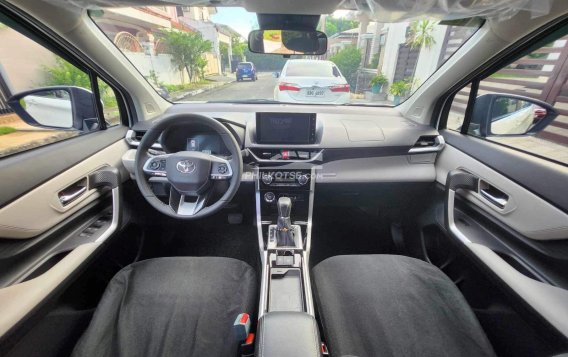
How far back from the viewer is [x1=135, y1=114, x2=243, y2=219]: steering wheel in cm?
135

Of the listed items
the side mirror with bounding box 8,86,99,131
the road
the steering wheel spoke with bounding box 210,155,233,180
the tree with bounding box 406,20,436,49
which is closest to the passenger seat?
the steering wheel spoke with bounding box 210,155,233,180

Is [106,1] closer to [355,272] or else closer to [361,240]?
[355,272]

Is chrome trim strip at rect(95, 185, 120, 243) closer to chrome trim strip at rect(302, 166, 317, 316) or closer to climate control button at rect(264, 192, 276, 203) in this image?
climate control button at rect(264, 192, 276, 203)

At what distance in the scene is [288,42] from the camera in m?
1.55

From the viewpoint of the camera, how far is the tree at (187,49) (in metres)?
5.25

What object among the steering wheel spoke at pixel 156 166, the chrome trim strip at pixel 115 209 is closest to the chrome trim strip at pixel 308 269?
the steering wheel spoke at pixel 156 166

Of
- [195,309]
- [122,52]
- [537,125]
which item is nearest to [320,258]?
[195,309]

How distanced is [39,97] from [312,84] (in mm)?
2212

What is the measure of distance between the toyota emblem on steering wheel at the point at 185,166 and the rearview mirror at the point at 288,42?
2.81 ft

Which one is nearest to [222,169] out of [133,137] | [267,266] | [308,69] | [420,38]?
[267,266]

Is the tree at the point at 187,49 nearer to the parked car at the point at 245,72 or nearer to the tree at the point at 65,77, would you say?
the parked car at the point at 245,72

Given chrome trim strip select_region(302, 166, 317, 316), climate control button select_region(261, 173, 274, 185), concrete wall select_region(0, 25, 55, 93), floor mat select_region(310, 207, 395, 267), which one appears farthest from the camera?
floor mat select_region(310, 207, 395, 267)

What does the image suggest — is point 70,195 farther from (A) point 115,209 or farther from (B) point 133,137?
(B) point 133,137

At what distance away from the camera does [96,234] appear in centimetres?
152
